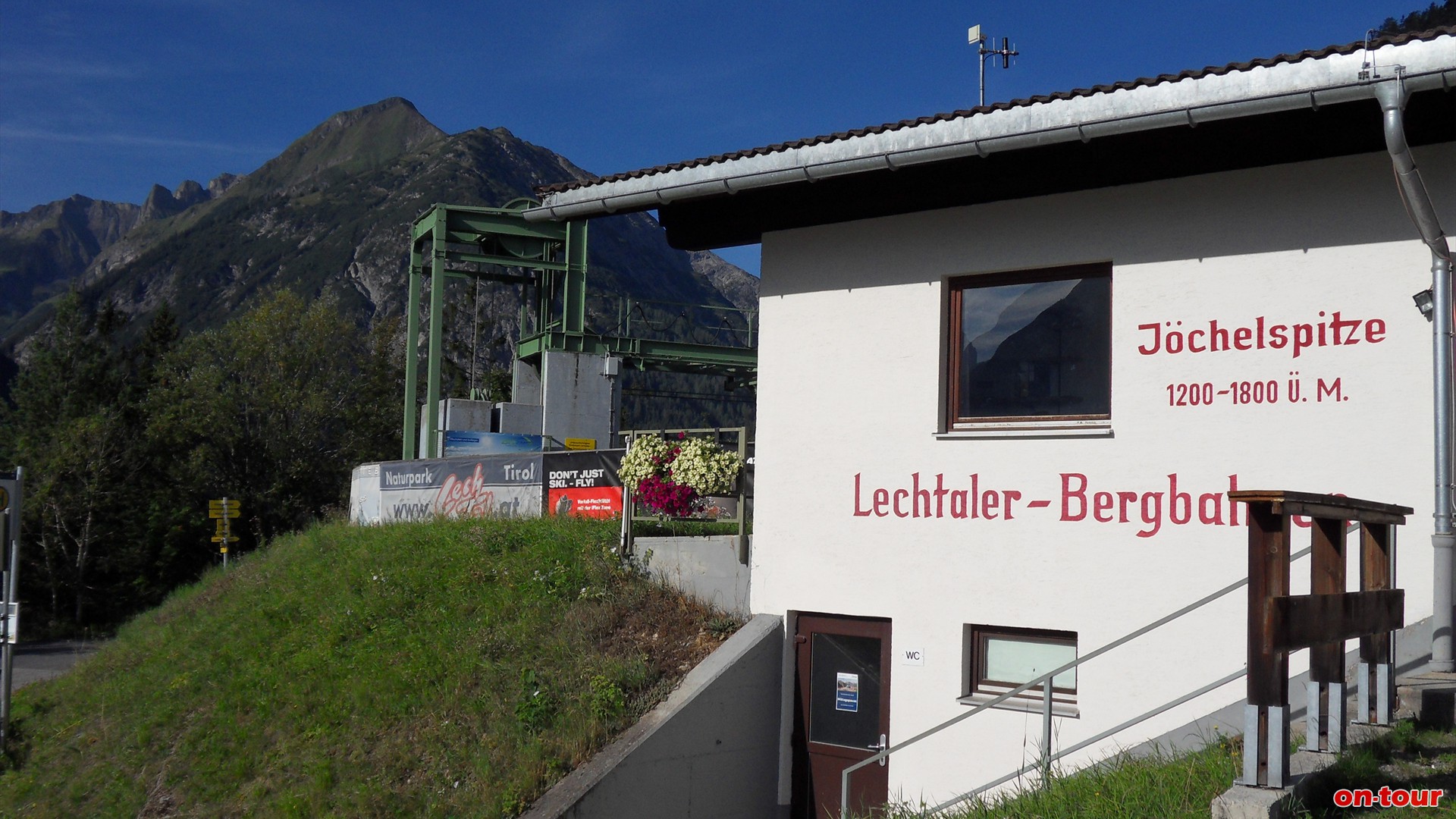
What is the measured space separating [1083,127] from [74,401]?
48.4 m

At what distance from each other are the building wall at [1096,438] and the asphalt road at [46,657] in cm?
2065

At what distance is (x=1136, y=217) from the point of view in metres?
9.04

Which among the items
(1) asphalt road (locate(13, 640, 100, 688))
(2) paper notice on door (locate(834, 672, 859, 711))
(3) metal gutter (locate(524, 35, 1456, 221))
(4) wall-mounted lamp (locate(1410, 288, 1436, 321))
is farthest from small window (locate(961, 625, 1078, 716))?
(1) asphalt road (locate(13, 640, 100, 688))

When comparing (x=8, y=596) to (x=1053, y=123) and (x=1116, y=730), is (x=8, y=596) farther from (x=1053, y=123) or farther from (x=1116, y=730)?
(x=1116, y=730)

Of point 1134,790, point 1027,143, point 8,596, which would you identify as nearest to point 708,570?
point 1027,143

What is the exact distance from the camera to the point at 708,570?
1138 centimetres

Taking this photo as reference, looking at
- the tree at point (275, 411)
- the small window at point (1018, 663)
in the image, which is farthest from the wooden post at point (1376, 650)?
the tree at point (275, 411)

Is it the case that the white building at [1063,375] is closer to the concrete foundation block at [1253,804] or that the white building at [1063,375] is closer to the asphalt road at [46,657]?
the concrete foundation block at [1253,804]

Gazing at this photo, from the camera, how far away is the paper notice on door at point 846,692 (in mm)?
10188

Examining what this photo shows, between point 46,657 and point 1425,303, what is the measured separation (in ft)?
116

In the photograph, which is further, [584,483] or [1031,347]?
[584,483]

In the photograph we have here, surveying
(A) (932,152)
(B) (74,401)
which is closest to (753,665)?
(A) (932,152)

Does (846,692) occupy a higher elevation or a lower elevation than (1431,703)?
lower

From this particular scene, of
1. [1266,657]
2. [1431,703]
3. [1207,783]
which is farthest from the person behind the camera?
[1431,703]
